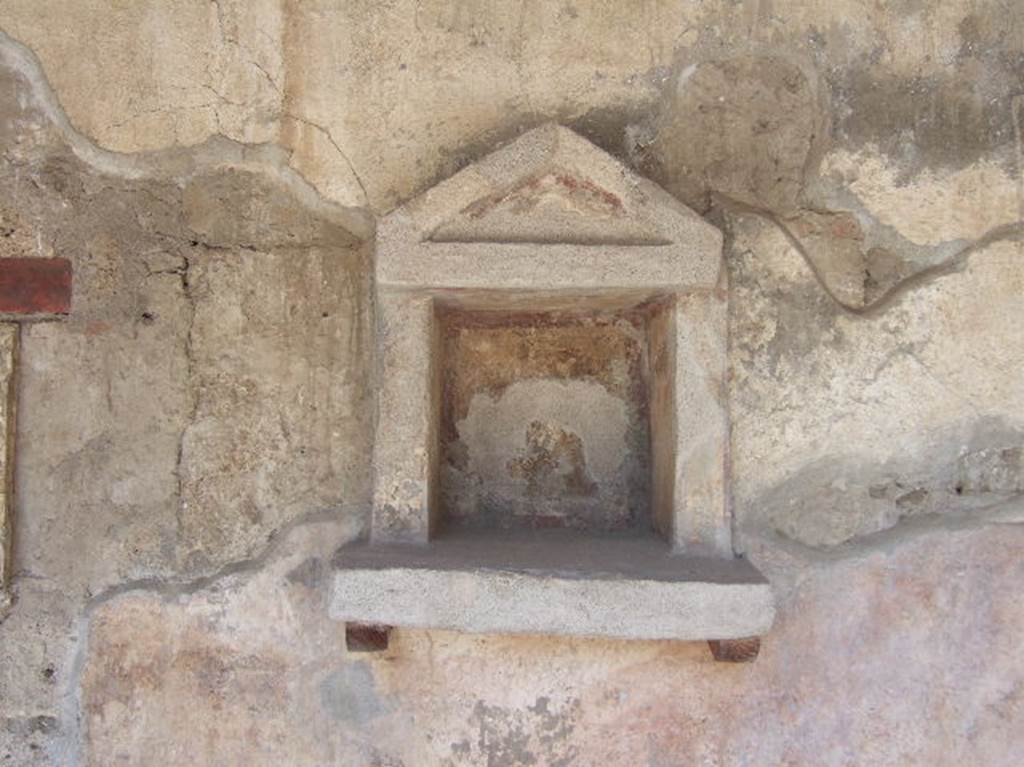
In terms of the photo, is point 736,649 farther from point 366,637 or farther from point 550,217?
point 550,217

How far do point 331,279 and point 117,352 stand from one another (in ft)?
1.73

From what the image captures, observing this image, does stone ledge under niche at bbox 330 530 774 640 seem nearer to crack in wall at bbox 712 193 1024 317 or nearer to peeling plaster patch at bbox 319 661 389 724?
peeling plaster patch at bbox 319 661 389 724

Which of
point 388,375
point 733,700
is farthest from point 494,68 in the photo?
point 733,700

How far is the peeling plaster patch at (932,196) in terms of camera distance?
198 cm

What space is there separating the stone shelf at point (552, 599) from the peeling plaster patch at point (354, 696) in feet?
0.75

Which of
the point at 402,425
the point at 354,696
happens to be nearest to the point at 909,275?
the point at 402,425

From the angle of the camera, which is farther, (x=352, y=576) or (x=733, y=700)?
(x=733, y=700)

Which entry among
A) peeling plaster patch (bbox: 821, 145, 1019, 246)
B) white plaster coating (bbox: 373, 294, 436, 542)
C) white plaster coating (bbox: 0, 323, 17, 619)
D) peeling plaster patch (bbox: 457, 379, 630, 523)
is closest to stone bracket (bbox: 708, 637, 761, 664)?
peeling plaster patch (bbox: 457, 379, 630, 523)

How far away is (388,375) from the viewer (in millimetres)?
1924

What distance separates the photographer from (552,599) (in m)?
1.77

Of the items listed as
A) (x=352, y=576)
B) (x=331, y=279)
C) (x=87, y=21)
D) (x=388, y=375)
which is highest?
(x=87, y=21)

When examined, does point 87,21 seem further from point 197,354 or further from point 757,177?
point 757,177

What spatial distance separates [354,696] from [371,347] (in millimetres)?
799

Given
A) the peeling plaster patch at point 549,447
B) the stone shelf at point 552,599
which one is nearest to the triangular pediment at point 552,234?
the peeling plaster patch at point 549,447
